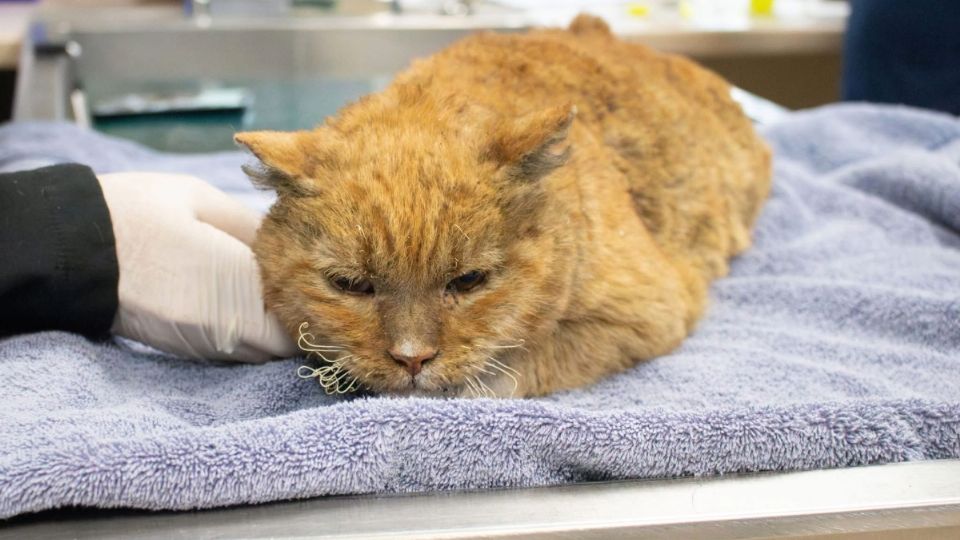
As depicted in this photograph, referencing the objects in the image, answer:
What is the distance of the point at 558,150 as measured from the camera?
1896mm

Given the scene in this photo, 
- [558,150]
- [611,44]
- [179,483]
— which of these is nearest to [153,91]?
[611,44]

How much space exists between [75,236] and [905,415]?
1553 mm

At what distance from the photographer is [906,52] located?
4.21 metres

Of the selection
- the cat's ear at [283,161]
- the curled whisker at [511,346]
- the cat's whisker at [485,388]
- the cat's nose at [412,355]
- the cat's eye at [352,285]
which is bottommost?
the cat's whisker at [485,388]

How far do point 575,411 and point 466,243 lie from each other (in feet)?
1.10

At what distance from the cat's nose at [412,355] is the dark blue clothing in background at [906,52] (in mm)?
3373

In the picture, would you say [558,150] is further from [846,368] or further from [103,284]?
[103,284]

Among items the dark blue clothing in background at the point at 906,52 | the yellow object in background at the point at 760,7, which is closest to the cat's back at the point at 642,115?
the dark blue clothing in background at the point at 906,52

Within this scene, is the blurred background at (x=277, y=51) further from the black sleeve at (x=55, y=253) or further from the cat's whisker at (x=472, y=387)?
the cat's whisker at (x=472, y=387)

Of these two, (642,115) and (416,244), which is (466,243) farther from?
(642,115)

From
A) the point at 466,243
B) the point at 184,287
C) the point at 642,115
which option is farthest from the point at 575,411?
the point at 642,115

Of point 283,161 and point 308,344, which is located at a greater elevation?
point 283,161

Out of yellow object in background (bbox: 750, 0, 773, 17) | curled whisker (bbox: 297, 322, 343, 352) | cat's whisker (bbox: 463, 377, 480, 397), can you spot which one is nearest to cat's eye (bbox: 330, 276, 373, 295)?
curled whisker (bbox: 297, 322, 343, 352)

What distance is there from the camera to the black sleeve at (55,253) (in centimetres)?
181
